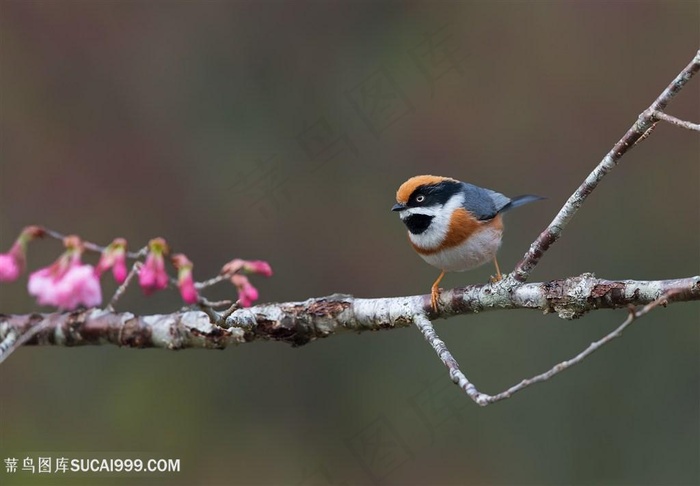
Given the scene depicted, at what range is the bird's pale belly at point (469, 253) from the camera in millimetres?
3984

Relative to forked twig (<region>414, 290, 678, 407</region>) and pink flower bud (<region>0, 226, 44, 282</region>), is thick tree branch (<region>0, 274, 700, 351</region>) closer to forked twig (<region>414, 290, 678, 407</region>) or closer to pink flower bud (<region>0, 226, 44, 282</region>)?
forked twig (<region>414, 290, 678, 407</region>)

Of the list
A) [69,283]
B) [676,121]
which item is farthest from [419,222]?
[69,283]

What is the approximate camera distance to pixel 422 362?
20.7 ft

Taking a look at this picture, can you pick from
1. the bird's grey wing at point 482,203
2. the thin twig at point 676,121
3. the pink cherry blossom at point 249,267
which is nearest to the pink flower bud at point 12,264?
the pink cherry blossom at point 249,267

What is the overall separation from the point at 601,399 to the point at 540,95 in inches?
110

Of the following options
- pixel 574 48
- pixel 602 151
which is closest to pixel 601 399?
pixel 602 151

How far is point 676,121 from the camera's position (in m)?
2.43

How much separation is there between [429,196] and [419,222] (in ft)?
0.48

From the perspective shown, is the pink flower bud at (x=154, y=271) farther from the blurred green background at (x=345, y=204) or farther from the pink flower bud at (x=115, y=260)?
the blurred green background at (x=345, y=204)

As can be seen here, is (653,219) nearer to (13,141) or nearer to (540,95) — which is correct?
(540,95)

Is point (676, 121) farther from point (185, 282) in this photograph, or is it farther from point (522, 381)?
point (185, 282)

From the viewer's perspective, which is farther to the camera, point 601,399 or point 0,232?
point 0,232

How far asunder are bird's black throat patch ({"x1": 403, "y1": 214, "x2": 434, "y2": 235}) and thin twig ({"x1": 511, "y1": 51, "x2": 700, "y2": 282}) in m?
1.09

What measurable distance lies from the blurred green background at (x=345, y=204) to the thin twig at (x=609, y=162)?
10.8ft
